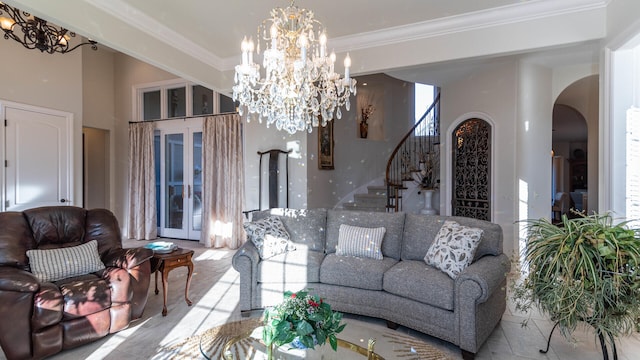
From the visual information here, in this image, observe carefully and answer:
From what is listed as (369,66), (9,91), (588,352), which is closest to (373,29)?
(369,66)

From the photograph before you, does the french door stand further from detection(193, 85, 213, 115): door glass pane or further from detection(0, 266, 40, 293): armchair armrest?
detection(0, 266, 40, 293): armchair armrest

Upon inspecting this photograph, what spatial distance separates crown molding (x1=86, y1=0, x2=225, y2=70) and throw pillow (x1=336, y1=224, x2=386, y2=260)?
3.14 m

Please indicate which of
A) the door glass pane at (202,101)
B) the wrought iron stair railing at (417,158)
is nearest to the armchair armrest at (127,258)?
the door glass pane at (202,101)

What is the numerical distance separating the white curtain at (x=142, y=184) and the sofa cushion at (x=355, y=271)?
5.16 metres

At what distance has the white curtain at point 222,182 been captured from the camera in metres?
6.04

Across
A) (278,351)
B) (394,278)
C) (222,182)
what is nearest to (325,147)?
(222,182)

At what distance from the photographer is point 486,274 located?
2.46 m

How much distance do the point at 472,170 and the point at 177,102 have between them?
5.85m

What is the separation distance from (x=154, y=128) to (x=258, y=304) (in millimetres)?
5303

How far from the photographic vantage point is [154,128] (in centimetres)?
694

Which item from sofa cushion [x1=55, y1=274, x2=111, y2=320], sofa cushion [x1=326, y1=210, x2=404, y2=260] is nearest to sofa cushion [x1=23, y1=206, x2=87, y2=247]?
sofa cushion [x1=55, y1=274, x2=111, y2=320]

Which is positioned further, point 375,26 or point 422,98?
point 422,98

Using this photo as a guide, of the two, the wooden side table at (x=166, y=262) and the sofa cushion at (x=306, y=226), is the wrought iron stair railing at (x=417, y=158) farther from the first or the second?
the wooden side table at (x=166, y=262)

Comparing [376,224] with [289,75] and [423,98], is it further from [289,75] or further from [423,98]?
[423,98]
